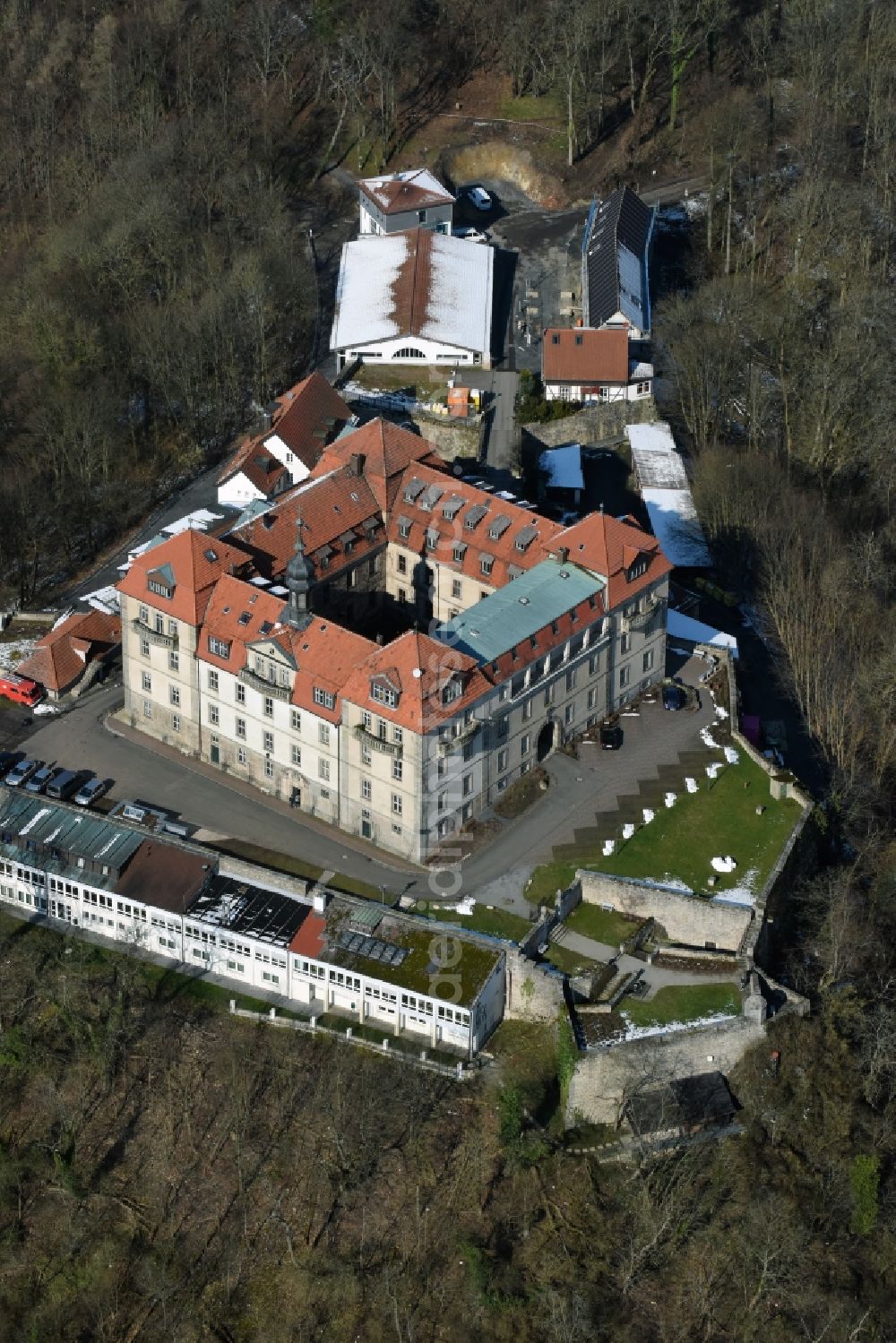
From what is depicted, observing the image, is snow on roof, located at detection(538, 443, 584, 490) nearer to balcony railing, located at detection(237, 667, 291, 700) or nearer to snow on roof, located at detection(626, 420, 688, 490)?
snow on roof, located at detection(626, 420, 688, 490)

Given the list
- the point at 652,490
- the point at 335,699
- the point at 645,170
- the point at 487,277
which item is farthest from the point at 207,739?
the point at 645,170

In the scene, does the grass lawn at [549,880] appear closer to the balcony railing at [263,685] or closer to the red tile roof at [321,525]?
the balcony railing at [263,685]

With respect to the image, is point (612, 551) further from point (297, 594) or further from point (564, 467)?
point (564, 467)

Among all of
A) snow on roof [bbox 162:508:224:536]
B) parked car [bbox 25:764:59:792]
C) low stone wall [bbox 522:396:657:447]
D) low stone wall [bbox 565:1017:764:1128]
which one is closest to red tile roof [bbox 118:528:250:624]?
parked car [bbox 25:764:59:792]

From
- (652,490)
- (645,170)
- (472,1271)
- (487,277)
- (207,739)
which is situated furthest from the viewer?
(645,170)

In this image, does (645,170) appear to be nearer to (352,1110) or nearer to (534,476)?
(534,476)
